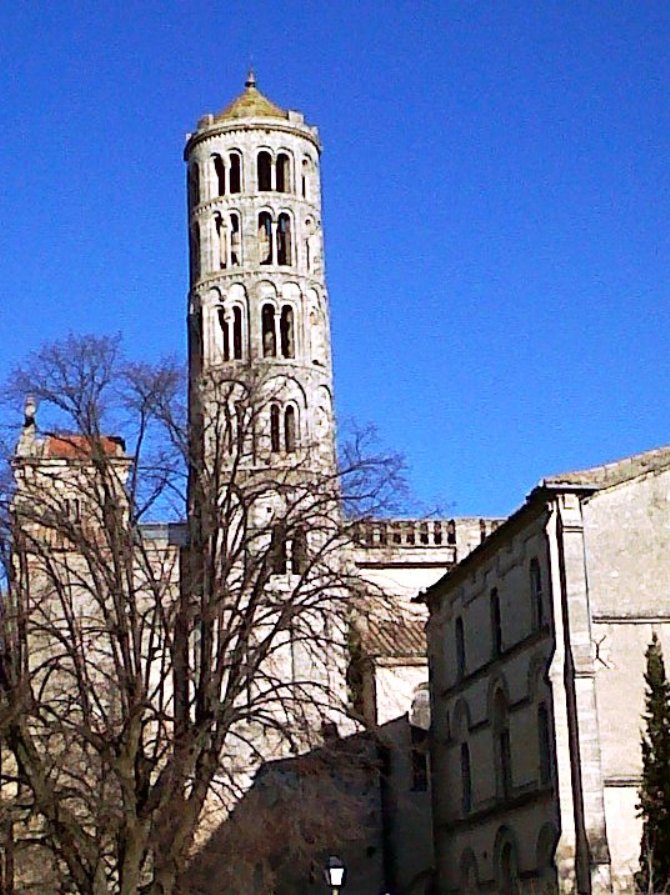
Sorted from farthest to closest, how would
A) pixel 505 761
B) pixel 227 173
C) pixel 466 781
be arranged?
1. pixel 227 173
2. pixel 466 781
3. pixel 505 761

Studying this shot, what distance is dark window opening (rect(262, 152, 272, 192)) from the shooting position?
74125mm

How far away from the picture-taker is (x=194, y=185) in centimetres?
7494

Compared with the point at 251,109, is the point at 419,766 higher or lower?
lower

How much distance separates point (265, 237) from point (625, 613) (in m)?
40.0

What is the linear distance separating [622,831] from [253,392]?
13286mm

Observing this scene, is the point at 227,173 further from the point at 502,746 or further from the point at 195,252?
the point at 502,746

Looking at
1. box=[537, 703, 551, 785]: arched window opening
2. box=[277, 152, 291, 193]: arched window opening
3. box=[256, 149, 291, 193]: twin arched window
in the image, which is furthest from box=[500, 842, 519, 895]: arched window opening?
box=[277, 152, 291, 193]: arched window opening

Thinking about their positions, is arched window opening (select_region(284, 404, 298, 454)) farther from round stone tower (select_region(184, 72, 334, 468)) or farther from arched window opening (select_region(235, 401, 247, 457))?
arched window opening (select_region(235, 401, 247, 457))

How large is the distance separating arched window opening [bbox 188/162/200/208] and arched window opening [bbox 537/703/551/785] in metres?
41.5

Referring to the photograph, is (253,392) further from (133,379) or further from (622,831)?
(622,831)

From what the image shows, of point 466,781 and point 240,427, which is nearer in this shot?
point 240,427

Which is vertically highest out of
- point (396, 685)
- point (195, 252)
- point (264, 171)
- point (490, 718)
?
point (264, 171)

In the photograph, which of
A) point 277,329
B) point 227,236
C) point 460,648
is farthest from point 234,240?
point 460,648

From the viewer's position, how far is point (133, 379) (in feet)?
107
